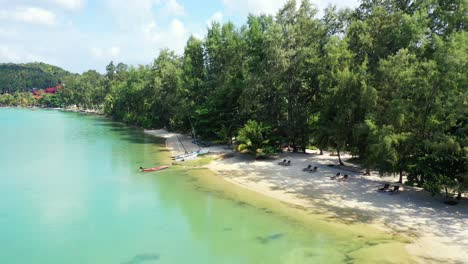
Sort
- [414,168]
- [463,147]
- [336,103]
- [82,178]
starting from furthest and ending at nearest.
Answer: [82,178], [336,103], [414,168], [463,147]

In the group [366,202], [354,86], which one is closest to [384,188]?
[366,202]

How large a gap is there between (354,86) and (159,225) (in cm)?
1772

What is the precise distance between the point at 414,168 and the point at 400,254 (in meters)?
7.59

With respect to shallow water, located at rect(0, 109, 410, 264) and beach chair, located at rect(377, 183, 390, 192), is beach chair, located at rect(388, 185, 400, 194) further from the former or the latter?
shallow water, located at rect(0, 109, 410, 264)

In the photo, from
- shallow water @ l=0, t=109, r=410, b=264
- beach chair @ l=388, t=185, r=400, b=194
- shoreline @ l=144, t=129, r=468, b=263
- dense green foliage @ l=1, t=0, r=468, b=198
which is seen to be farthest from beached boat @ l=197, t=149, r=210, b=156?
beach chair @ l=388, t=185, r=400, b=194

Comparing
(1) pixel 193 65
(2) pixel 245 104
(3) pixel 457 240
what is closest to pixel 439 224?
(3) pixel 457 240

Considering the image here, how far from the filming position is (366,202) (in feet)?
74.9

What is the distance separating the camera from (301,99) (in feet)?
121

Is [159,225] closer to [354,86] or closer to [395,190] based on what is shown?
[395,190]

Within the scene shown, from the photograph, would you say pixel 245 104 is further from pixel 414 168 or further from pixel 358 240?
pixel 358 240

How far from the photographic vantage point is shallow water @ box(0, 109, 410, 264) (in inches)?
691

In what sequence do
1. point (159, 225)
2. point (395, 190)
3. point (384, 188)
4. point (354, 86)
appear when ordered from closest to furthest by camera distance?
point (159, 225) → point (395, 190) → point (384, 188) → point (354, 86)

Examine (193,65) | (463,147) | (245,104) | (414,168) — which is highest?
(193,65)

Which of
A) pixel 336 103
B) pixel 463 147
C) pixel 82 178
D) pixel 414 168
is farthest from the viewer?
pixel 82 178
